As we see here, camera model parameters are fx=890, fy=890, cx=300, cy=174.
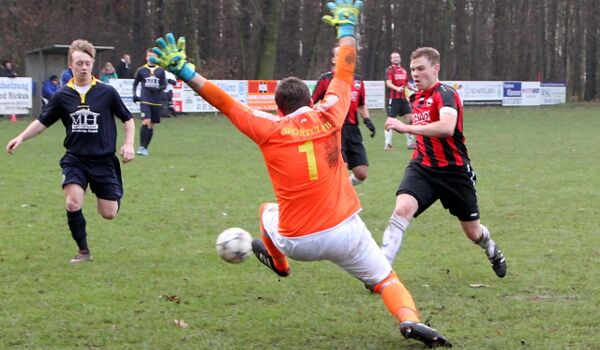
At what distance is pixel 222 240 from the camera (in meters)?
5.47

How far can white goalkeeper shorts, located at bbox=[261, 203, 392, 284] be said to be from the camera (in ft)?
15.9

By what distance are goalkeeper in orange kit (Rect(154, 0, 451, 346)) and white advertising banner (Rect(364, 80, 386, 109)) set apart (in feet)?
90.4

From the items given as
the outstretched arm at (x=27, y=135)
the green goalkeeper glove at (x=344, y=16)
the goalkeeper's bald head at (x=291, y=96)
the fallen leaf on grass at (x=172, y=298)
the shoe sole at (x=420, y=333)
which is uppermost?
the green goalkeeper glove at (x=344, y=16)

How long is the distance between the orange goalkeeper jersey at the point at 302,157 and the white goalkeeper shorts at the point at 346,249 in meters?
0.04

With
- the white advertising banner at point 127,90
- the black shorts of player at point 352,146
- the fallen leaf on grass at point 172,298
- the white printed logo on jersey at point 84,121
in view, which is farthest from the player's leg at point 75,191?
the white advertising banner at point 127,90

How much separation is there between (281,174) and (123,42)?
3709 centimetres

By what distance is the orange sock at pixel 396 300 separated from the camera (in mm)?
4863

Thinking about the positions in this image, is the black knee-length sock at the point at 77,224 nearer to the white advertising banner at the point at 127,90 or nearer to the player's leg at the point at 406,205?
the player's leg at the point at 406,205

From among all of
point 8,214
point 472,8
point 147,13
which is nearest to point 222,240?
point 8,214

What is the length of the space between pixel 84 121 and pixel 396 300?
134 inches

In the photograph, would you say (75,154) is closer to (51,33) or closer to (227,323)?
(227,323)

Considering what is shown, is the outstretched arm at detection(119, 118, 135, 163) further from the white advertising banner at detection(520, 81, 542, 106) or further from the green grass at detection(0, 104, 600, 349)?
the white advertising banner at detection(520, 81, 542, 106)

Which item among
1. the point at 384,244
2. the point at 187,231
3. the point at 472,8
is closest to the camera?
the point at 384,244

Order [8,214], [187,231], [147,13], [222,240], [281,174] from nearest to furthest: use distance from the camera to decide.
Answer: [281,174] → [222,240] → [187,231] → [8,214] → [147,13]
